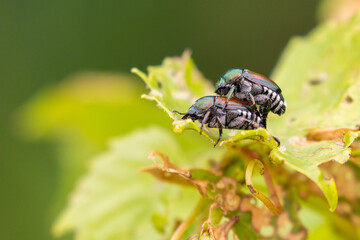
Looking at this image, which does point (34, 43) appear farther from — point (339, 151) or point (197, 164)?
point (339, 151)

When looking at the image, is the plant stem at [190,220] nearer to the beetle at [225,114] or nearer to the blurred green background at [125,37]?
the beetle at [225,114]

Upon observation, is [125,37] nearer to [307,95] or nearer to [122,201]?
[122,201]

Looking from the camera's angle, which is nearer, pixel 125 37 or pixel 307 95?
pixel 307 95

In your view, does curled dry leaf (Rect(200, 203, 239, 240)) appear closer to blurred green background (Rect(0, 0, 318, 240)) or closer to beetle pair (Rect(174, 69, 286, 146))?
beetle pair (Rect(174, 69, 286, 146))

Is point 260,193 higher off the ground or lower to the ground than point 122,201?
lower

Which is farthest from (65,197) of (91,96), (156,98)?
(156,98)

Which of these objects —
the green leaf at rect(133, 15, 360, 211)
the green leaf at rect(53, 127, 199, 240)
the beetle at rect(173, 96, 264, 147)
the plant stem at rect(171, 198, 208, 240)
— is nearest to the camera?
the green leaf at rect(133, 15, 360, 211)

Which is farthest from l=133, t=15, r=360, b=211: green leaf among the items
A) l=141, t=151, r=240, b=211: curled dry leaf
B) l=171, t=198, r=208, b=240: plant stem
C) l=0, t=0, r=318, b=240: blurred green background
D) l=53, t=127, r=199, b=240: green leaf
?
l=0, t=0, r=318, b=240: blurred green background

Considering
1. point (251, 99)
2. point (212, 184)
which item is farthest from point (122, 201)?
point (251, 99)
